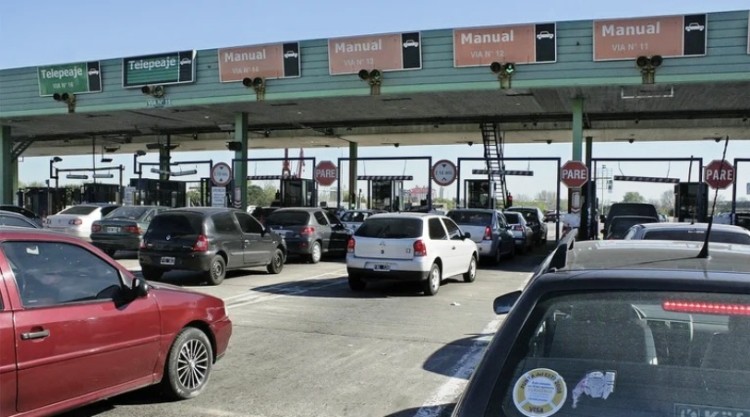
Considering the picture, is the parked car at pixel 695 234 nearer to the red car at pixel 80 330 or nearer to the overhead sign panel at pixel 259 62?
the red car at pixel 80 330

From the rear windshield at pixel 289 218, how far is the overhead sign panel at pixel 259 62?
506cm

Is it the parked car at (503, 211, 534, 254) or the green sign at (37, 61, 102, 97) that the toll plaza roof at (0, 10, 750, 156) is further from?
the parked car at (503, 211, 534, 254)

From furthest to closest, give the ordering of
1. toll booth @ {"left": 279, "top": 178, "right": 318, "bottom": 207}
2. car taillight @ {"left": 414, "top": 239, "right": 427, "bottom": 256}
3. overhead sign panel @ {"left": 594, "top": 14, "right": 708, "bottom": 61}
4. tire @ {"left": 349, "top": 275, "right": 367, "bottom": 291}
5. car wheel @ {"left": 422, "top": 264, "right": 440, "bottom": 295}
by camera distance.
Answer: toll booth @ {"left": 279, "top": 178, "right": 318, "bottom": 207} < overhead sign panel @ {"left": 594, "top": 14, "right": 708, "bottom": 61} < tire @ {"left": 349, "top": 275, "right": 367, "bottom": 291} < car wheel @ {"left": 422, "top": 264, "right": 440, "bottom": 295} < car taillight @ {"left": 414, "top": 239, "right": 427, "bottom": 256}

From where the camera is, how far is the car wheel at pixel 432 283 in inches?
491

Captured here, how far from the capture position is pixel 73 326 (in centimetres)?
449

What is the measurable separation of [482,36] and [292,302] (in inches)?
442

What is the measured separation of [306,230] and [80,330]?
14373mm

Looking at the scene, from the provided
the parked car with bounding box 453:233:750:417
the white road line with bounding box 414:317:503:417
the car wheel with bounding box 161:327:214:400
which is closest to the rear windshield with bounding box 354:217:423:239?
the white road line with bounding box 414:317:503:417

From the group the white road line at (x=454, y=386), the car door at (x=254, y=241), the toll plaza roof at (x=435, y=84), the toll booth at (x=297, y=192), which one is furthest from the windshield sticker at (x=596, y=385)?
the toll booth at (x=297, y=192)

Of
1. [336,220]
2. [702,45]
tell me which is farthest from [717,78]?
[336,220]

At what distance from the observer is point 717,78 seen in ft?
56.8

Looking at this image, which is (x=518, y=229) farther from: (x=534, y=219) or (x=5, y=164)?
(x=5, y=164)

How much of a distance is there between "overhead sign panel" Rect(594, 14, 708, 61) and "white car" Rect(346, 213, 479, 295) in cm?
844

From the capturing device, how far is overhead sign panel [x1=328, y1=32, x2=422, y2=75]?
19.9 m
